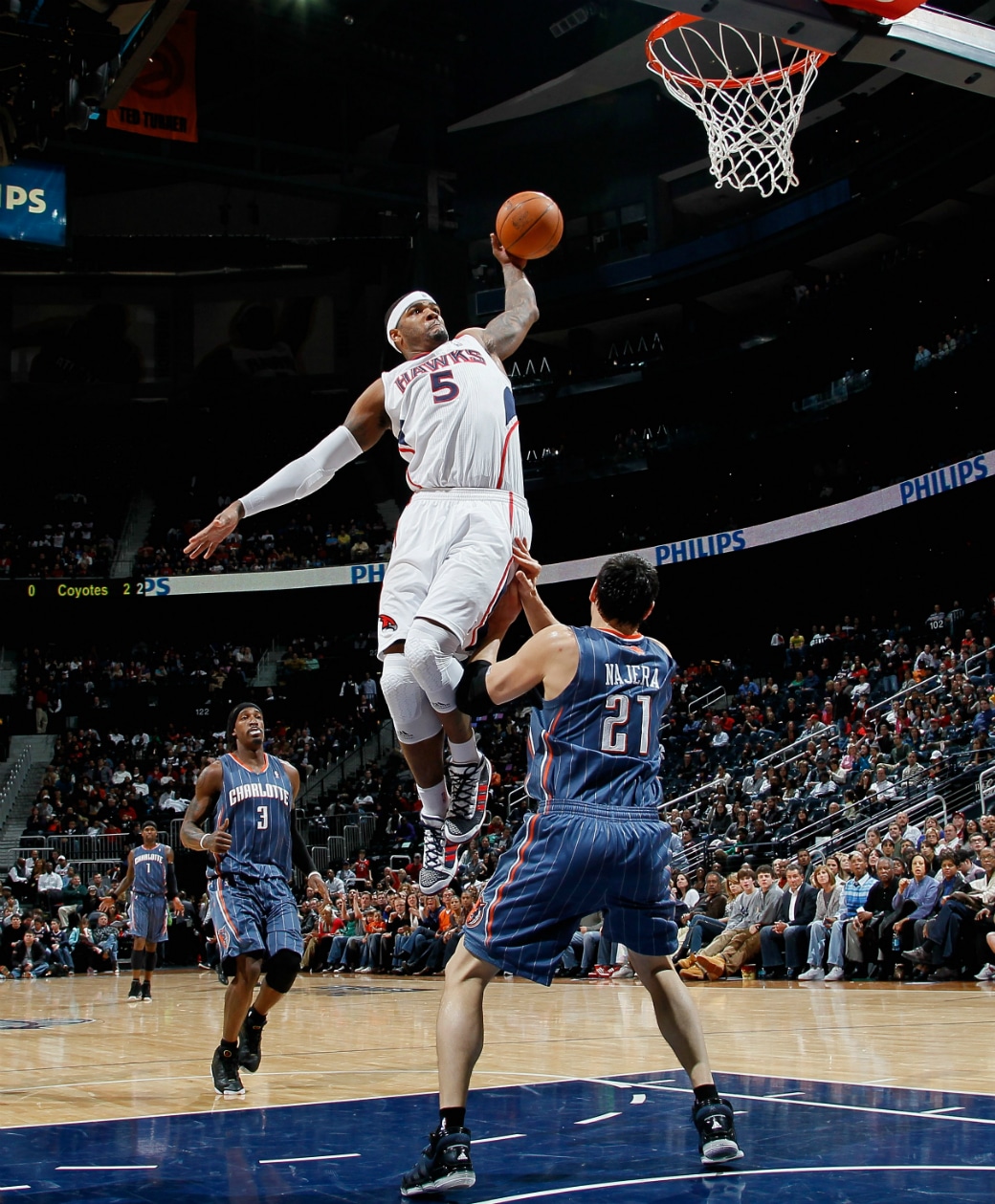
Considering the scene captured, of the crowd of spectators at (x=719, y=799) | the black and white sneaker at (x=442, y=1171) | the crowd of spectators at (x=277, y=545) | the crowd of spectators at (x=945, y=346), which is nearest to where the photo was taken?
the black and white sneaker at (x=442, y=1171)

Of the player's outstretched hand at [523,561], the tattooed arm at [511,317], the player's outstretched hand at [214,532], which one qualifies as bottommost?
the player's outstretched hand at [523,561]

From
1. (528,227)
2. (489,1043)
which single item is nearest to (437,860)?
(528,227)

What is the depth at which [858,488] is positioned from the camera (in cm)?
2667

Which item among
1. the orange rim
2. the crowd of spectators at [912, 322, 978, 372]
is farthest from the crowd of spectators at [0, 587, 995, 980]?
the orange rim

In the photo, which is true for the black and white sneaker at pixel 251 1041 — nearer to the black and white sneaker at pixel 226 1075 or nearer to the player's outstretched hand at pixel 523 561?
the black and white sneaker at pixel 226 1075

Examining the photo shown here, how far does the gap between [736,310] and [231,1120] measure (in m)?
30.4

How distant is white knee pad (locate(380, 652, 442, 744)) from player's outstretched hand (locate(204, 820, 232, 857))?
9.80 ft

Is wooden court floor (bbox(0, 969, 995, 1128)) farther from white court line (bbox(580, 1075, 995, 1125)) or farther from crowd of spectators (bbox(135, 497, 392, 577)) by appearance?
crowd of spectators (bbox(135, 497, 392, 577))

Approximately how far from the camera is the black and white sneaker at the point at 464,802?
4.69 m

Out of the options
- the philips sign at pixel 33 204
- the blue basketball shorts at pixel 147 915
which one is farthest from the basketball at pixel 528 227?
the philips sign at pixel 33 204

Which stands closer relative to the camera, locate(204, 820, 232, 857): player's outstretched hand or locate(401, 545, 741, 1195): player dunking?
locate(401, 545, 741, 1195): player dunking

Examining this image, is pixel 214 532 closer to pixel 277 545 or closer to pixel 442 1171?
pixel 442 1171

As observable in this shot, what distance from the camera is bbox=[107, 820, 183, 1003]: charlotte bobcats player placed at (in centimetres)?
1573

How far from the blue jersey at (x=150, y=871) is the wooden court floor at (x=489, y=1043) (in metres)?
1.45
